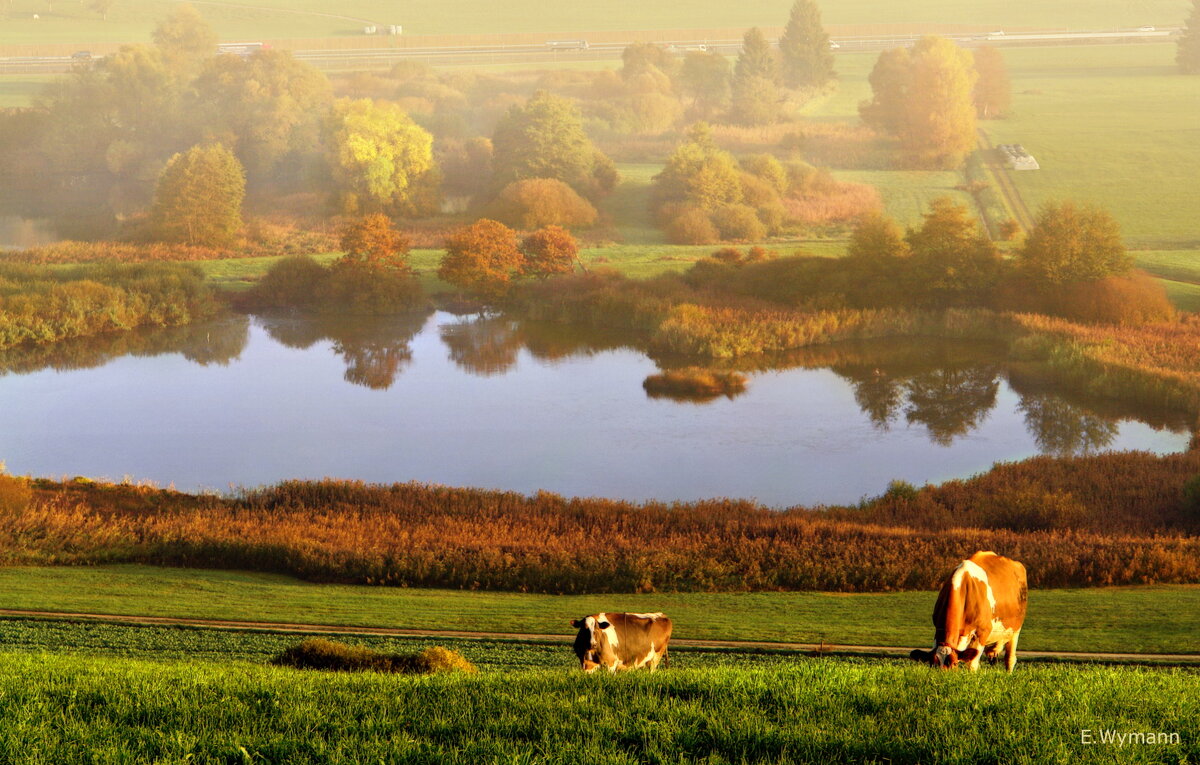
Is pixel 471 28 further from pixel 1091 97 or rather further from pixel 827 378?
pixel 827 378

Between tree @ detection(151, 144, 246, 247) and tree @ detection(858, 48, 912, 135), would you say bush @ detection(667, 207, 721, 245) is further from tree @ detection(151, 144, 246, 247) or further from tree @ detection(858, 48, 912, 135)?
tree @ detection(858, 48, 912, 135)

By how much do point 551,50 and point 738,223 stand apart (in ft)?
230

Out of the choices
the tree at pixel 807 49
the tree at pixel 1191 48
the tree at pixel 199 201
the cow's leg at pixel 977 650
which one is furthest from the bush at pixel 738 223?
the tree at pixel 1191 48

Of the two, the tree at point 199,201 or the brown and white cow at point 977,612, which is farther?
the tree at point 199,201

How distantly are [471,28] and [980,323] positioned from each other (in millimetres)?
101399

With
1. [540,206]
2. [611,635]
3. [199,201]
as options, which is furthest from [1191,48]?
[611,635]

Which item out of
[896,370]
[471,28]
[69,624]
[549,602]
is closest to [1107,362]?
[896,370]

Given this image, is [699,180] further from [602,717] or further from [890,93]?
[602,717]

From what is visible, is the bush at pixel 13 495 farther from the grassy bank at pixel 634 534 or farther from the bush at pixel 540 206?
the bush at pixel 540 206

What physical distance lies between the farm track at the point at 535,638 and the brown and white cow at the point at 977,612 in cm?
329

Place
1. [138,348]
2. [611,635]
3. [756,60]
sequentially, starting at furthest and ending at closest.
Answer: [756,60]
[138,348]
[611,635]

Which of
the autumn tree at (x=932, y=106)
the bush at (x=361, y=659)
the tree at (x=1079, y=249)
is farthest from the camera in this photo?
the autumn tree at (x=932, y=106)

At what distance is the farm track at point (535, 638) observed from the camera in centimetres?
1467

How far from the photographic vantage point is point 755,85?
10419cm
